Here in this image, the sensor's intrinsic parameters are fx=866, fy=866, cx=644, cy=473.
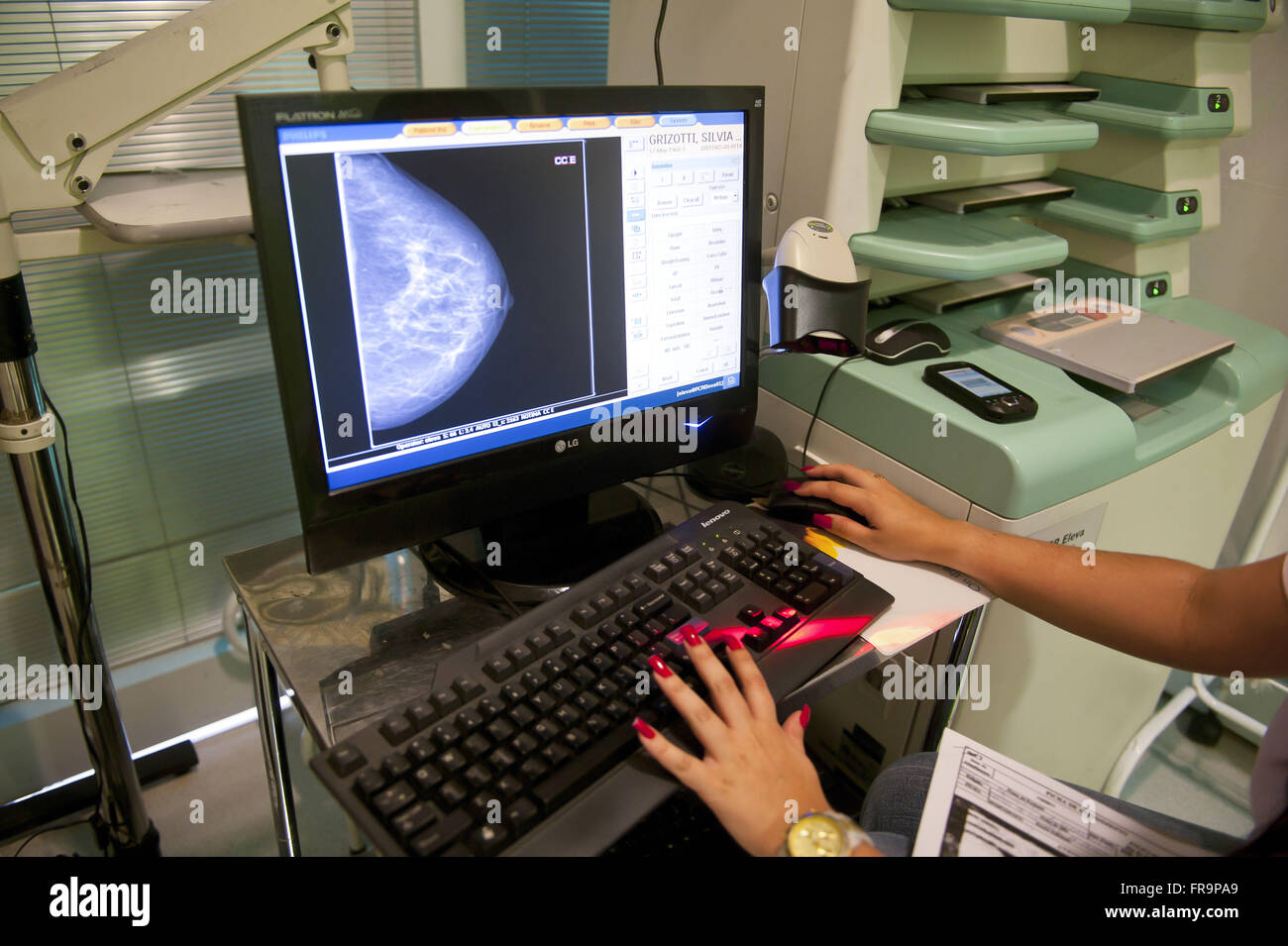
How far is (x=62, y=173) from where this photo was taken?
0.85m

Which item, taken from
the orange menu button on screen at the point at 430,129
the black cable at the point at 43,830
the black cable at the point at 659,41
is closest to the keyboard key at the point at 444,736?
the orange menu button on screen at the point at 430,129

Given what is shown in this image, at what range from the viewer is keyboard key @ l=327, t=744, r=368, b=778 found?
66cm

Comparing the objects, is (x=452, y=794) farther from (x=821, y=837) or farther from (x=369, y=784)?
(x=821, y=837)

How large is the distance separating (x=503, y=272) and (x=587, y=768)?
1.56 ft

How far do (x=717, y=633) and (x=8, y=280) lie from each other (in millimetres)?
819

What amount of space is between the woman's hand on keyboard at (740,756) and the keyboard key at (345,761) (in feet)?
0.72

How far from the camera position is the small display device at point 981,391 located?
1042mm

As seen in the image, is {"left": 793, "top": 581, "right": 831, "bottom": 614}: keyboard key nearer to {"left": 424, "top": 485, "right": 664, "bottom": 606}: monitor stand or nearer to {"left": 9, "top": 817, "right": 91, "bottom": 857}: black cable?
{"left": 424, "top": 485, "right": 664, "bottom": 606}: monitor stand

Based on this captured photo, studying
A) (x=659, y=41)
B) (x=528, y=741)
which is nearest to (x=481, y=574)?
(x=528, y=741)

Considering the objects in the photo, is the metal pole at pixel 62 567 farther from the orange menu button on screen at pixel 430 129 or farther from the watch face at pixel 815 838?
the watch face at pixel 815 838

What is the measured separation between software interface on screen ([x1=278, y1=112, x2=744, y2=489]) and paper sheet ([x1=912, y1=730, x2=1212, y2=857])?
1.65 ft
